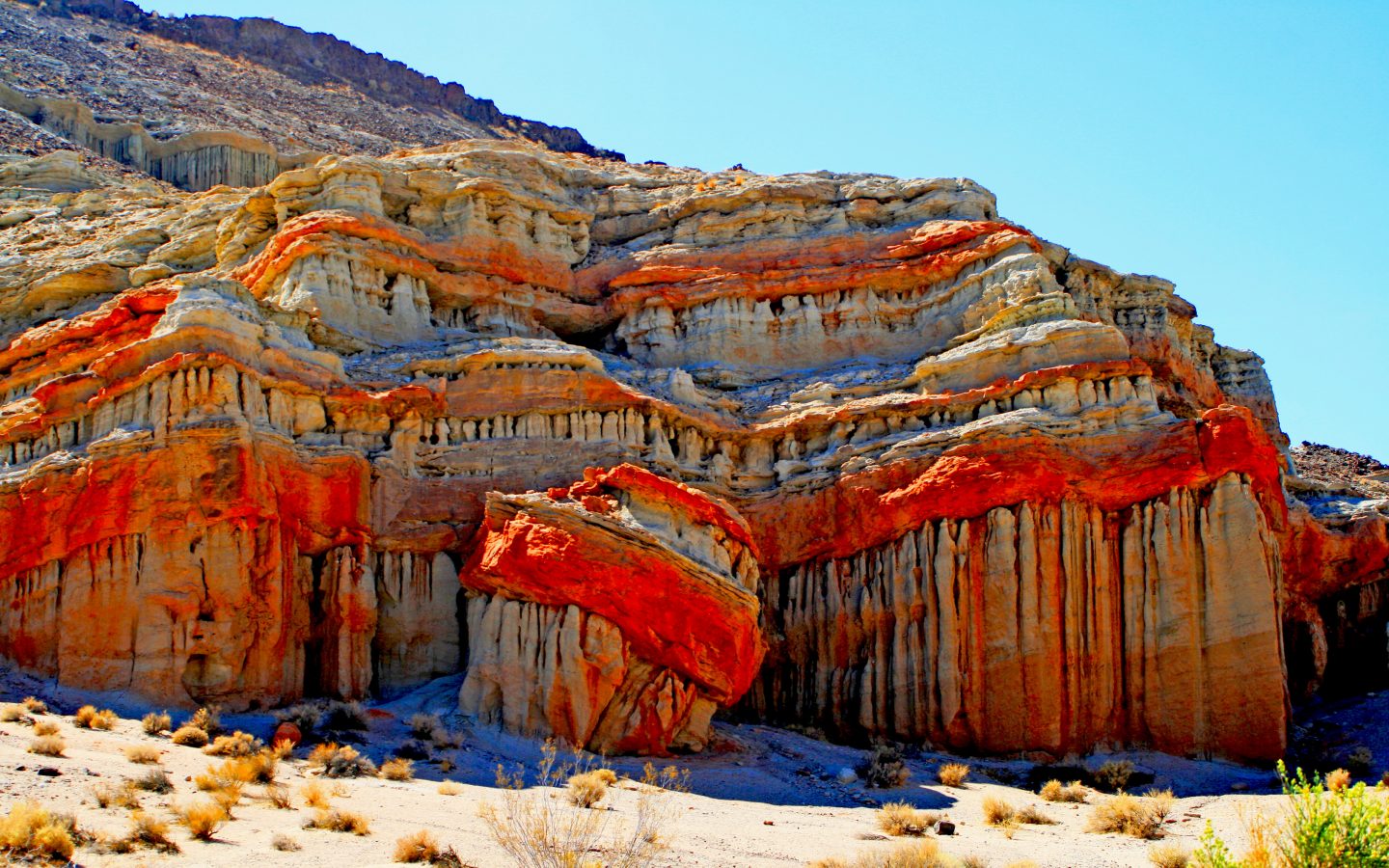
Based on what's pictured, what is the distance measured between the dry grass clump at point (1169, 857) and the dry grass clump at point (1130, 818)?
2851 millimetres

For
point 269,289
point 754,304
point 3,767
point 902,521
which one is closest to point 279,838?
point 3,767

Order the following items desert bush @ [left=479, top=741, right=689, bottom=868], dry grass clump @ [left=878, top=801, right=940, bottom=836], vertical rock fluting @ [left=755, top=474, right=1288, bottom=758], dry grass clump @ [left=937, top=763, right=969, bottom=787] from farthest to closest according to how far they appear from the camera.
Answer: vertical rock fluting @ [left=755, top=474, right=1288, bottom=758] → dry grass clump @ [left=937, top=763, right=969, bottom=787] → dry grass clump @ [left=878, top=801, right=940, bottom=836] → desert bush @ [left=479, top=741, right=689, bottom=868]

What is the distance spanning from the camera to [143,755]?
23234 mm

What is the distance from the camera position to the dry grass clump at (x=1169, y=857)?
784 inches

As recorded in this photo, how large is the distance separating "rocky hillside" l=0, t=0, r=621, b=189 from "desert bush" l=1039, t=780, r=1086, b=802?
51.0 metres

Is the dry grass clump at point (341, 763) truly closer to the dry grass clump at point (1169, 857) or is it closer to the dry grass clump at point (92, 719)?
the dry grass clump at point (92, 719)

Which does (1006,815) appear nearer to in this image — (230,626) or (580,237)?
(230,626)

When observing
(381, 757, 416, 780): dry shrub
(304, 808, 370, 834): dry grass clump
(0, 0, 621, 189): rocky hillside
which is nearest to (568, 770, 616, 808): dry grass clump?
(381, 757, 416, 780): dry shrub

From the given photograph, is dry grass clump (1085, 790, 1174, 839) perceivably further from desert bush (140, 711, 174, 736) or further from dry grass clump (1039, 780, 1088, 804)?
desert bush (140, 711, 174, 736)

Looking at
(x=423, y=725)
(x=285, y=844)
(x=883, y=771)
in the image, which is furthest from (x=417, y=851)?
(x=883, y=771)

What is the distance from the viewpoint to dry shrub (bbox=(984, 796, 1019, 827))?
25578 millimetres

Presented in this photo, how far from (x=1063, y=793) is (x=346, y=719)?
46.3ft

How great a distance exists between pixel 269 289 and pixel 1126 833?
28478 mm

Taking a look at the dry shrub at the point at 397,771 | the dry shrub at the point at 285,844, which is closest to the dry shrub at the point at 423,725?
the dry shrub at the point at 397,771
